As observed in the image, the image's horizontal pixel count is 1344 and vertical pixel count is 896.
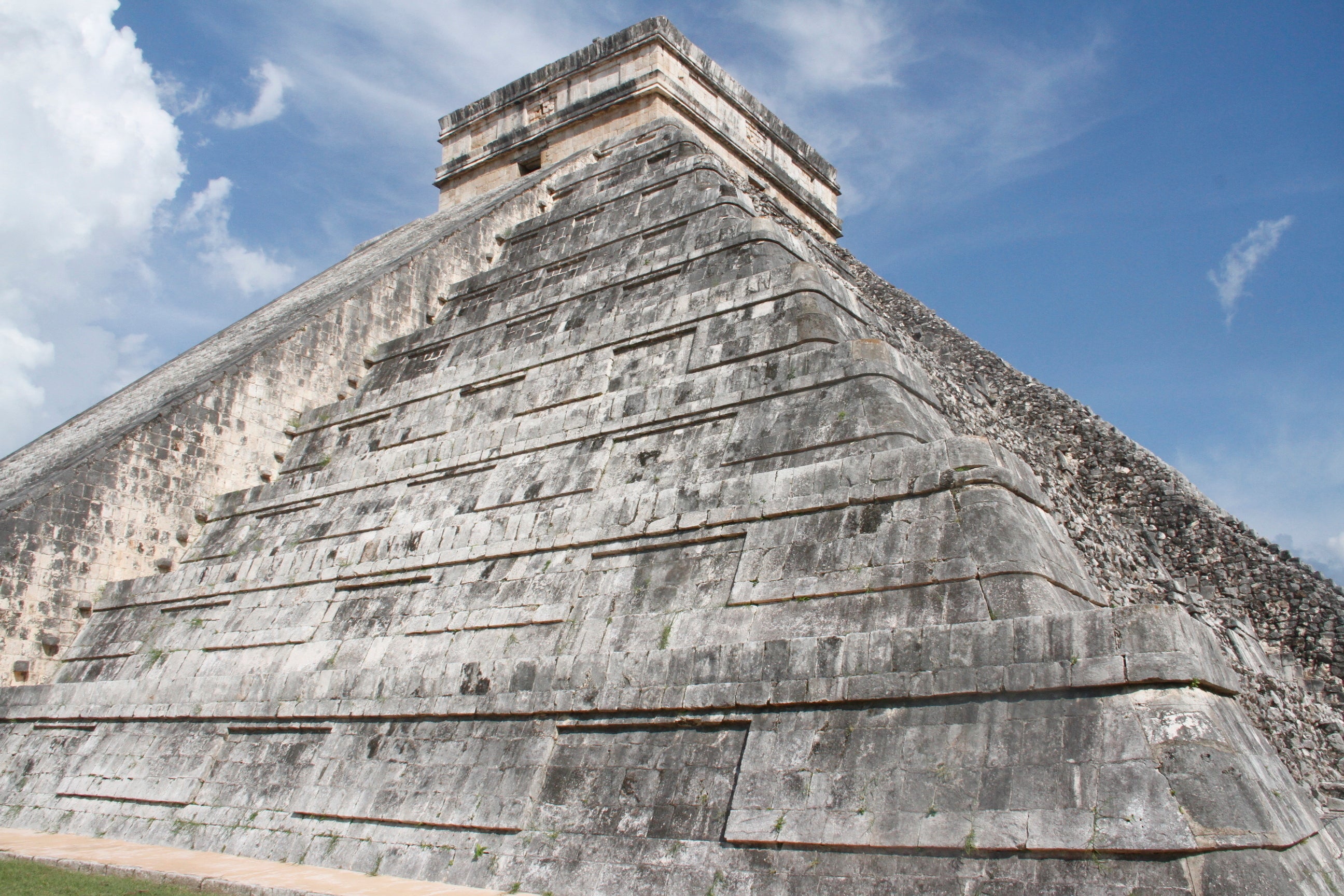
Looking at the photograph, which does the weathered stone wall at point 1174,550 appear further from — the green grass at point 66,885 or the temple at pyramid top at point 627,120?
the green grass at point 66,885

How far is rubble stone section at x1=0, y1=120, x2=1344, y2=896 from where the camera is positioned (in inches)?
162

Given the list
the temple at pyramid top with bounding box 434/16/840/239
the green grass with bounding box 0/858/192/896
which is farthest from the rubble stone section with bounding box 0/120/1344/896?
the temple at pyramid top with bounding box 434/16/840/239

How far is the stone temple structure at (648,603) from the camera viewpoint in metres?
4.22

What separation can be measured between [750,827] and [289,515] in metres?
6.25

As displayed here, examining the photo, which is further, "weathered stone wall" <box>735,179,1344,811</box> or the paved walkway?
"weathered stone wall" <box>735,179,1344,811</box>

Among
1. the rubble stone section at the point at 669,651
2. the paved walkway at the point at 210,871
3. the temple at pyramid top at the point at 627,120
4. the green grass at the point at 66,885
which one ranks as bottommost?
the green grass at the point at 66,885

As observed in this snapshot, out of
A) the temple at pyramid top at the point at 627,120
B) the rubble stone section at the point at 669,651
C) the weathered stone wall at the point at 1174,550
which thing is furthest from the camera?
the temple at pyramid top at the point at 627,120

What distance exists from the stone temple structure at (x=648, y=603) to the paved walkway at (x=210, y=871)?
→ 0.59 feet

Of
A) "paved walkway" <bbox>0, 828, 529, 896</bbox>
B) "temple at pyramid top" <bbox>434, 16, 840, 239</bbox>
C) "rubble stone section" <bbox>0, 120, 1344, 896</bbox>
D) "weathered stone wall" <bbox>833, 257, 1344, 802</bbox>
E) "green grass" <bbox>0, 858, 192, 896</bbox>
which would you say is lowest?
"green grass" <bbox>0, 858, 192, 896</bbox>

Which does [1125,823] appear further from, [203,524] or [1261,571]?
[203,524]

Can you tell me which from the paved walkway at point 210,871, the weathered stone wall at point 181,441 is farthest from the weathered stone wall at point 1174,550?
the paved walkway at point 210,871

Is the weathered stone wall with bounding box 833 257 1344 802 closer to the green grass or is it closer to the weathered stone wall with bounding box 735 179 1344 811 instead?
the weathered stone wall with bounding box 735 179 1344 811

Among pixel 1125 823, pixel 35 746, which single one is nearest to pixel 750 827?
pixel 1125 823

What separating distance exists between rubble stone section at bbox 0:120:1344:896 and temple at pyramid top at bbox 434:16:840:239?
399 centimetres
